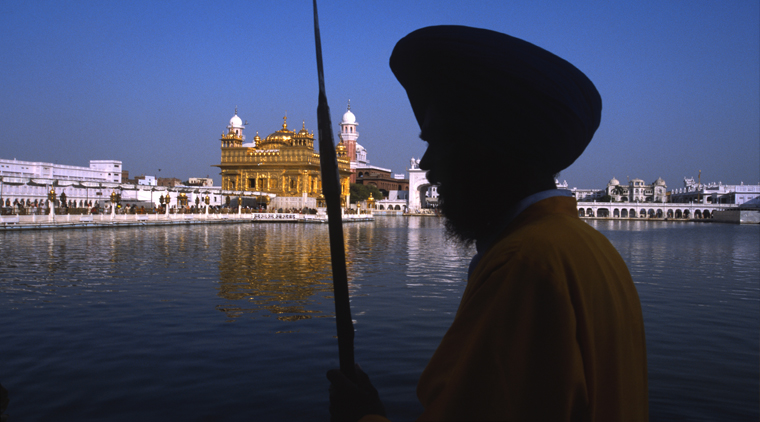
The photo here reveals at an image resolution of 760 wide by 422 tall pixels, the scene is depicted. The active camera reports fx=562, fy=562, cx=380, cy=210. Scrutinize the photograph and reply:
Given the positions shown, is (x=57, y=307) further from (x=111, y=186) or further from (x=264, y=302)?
(x=111, y=186)

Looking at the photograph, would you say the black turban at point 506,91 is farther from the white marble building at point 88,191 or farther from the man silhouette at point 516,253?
the white marble building at point 88,191

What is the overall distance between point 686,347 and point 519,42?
621cm

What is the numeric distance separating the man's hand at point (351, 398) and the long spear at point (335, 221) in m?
0.02

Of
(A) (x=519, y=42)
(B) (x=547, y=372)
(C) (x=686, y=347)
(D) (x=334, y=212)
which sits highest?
(A) (x=519, y=42)

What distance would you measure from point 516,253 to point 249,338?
5.50m

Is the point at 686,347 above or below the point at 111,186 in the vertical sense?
below

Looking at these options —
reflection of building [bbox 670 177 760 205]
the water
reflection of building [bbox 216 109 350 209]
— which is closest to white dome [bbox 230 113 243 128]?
reflection of building [bbox 216 109 350 209]

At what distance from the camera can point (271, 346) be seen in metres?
5.82

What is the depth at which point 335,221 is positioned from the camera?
1.12 meters

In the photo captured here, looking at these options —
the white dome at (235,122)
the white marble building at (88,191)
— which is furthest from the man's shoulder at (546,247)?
the white dome at (235,122)

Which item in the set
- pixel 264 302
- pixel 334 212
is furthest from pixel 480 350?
pixel 264 302

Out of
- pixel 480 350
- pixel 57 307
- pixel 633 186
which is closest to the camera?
pixel 480 350

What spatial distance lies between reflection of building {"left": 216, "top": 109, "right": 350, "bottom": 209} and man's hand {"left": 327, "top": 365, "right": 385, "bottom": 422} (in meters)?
52.2

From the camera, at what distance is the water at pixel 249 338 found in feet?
14.2
